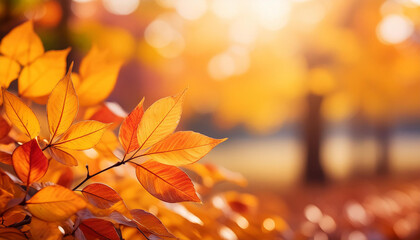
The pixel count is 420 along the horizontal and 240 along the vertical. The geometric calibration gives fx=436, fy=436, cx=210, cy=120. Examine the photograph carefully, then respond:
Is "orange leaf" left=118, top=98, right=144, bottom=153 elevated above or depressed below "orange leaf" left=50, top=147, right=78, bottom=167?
above

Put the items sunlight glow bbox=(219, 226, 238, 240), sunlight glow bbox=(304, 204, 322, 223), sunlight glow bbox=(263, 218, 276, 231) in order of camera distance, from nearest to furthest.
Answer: sunlight glow bbox=(219, 226, 238, 240), sunlight glow bbox=(263, 218, 276, 231), sunlight glow bbox=(304, 204, 322, 223)

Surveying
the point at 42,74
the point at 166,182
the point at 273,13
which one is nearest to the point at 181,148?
the point at 166,182

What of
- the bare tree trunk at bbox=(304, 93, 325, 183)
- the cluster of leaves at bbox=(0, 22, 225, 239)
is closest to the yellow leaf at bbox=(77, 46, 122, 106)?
the cluster of leaves at bbox=(0, 22, 225, 239)

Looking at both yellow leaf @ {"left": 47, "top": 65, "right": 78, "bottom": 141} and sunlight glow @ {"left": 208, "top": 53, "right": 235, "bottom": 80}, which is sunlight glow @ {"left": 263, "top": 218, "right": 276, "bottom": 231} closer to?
yellow leaf @ {"left": 47, "top": 65, "right": 78, "bottom": 141}

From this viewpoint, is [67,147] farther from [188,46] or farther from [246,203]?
[188,46]

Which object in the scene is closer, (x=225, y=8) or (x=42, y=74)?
(x=42, y=74)

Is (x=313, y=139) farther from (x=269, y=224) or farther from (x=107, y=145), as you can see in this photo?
(x=107, y=145)

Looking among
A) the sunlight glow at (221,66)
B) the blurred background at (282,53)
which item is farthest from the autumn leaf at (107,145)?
the sunlight glow at (221,66)

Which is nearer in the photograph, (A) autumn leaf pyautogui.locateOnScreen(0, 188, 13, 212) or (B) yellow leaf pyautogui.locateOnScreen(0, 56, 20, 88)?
(A) autumn leaf pyautogui.locateOnScreen(0, 188, 13, 212)
